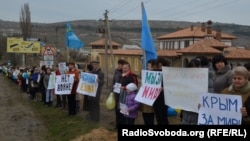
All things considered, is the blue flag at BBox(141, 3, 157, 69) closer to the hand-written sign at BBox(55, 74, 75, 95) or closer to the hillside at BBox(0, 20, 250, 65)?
the hand-written sign at BBox(55, 74, 75, 95)

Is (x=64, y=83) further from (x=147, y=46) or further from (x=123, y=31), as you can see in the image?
(x=123, y=31)

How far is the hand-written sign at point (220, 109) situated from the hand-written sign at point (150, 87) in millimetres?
2277

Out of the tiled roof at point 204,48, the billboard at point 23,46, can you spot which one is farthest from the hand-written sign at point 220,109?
the tiled roof at point 204,48

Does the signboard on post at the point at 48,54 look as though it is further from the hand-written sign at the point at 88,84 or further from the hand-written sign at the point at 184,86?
the hand-written sign at the point at 184,86

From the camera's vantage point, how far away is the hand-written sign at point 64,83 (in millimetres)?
15024

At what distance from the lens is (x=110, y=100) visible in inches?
447

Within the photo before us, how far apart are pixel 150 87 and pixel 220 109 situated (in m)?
3.07

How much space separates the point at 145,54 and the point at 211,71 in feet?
14.1

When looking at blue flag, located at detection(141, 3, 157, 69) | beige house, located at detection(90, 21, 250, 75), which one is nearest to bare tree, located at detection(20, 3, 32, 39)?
beige house, located at detection(90, 21, 250, 75)

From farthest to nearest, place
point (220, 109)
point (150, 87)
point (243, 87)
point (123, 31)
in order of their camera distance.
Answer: point (123, 31), point (150, 87), point (220, 109), point (243, 87)

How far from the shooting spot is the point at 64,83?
1532 centimetres

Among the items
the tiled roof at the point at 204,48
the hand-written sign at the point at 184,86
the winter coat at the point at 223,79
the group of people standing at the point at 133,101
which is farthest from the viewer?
the tiled roof at the point at 204,48

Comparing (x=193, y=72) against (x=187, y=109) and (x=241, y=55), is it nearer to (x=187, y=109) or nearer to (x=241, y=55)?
(x=187, y=109)

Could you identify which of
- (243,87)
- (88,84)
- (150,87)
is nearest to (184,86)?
(150,87)
